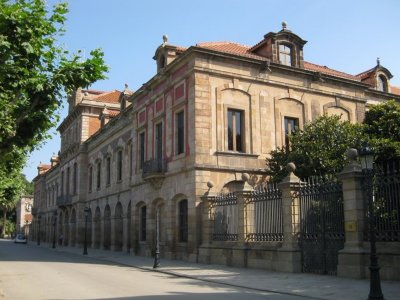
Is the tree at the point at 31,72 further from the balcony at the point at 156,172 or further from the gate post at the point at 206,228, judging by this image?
the balcony at the point at 156,172

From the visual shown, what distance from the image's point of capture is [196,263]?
21.5m

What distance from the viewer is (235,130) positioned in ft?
78.9

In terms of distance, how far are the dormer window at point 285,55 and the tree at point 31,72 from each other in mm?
16426

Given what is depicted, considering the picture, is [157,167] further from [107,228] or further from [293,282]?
[107,228]

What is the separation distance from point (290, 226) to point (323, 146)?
528 cm

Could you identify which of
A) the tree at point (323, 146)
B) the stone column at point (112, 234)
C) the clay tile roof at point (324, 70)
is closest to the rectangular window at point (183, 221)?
the tree at point (323, 146)

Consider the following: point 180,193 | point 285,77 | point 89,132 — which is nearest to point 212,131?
point 180,193

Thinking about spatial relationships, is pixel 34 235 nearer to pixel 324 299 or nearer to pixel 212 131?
pixel 212 131

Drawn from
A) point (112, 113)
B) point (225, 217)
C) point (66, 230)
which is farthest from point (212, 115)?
point (66, 230)

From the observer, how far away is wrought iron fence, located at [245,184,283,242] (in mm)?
17438

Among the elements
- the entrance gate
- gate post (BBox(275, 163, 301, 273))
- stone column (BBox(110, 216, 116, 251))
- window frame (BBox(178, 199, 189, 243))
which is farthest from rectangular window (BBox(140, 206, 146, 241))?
the entrance gate

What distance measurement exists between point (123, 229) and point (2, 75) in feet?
87.3

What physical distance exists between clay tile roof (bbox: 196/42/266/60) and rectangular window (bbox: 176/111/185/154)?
378 cm

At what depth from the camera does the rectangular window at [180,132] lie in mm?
24406
